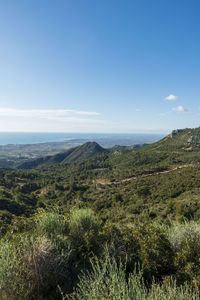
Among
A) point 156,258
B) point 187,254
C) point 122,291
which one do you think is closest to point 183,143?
point 187,254

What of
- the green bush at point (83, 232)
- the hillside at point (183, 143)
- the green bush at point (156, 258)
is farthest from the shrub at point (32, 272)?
the hillside at point (183, 143)

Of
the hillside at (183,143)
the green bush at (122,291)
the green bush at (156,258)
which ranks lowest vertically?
the green bush at (156,258)

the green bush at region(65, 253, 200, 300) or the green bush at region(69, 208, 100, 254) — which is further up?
the green bush at region(65, 253, 200, 300)

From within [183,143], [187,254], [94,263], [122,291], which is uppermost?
[183,143]

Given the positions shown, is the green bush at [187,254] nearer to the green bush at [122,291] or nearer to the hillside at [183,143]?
the green bush at [122,291]

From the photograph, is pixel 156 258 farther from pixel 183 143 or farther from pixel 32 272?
pixel 183 143

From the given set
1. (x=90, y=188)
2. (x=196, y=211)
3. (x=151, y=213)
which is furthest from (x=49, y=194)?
(x=196, y=211)

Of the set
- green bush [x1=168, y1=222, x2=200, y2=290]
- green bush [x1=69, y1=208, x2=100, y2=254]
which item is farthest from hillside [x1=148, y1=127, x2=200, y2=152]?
green bush [x1=69, y1=208, x2=100, y2=254]

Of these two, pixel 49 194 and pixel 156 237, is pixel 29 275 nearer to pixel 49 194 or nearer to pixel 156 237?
pixel 156 237

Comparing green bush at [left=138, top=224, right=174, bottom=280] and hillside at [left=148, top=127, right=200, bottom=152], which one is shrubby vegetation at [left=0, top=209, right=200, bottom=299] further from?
hillside at [left=148, top=127, right=200, bottom=152]

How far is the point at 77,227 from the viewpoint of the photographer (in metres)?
7.51

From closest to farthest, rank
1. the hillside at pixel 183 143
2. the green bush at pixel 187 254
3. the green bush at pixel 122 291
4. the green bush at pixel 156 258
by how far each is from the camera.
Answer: the green bush at pixel 122 291 → the green bush at pixel 187 254 → the green bush at pixel 156 258 → the hillside at pixel 183 143

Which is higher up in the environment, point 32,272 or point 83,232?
point 32,272

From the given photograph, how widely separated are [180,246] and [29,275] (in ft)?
20.8
